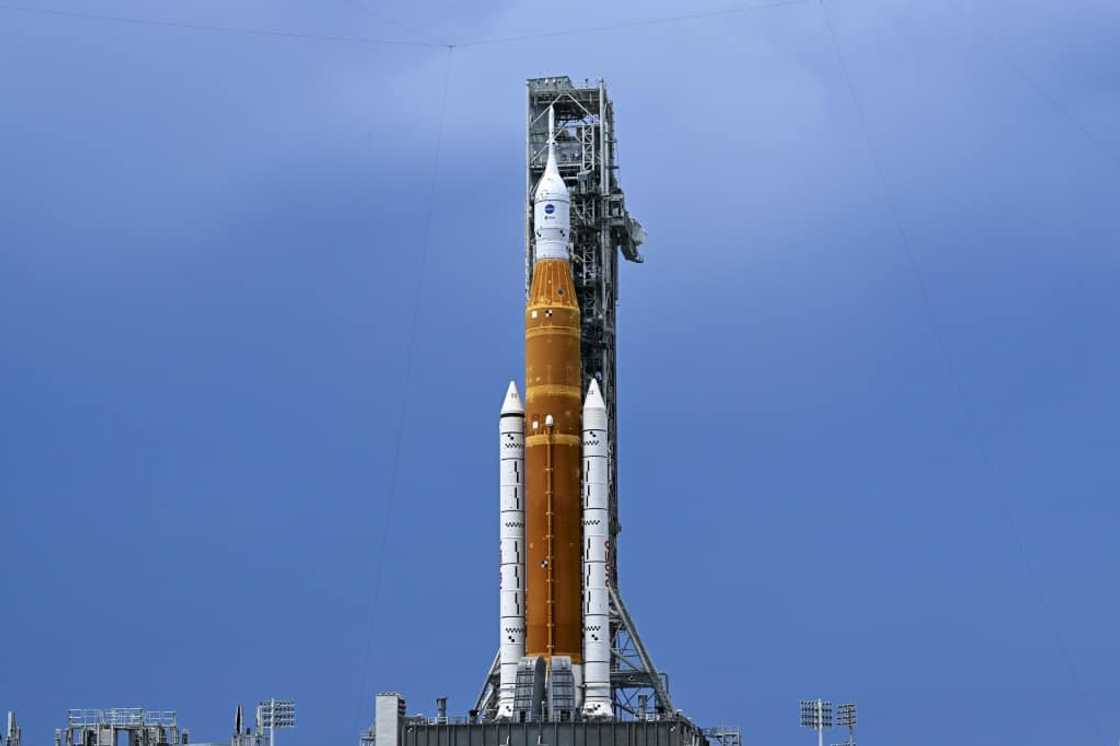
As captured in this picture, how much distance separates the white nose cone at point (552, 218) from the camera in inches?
4609

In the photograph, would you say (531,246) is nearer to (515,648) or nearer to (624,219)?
(624,219)

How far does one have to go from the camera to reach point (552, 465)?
370ft

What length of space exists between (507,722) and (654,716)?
12136mm

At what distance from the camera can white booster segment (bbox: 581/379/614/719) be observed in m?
111

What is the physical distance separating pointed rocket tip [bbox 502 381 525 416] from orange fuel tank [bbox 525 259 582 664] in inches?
33.9

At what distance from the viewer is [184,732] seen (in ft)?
398

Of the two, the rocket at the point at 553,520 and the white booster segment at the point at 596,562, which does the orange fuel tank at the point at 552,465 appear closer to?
the rocket at the point at 553,520

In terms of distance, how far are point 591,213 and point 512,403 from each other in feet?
47.1

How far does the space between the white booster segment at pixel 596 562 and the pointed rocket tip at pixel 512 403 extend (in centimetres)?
351

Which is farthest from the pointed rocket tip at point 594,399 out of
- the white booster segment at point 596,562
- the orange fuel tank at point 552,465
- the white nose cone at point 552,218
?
the white nose cone at point 552,218

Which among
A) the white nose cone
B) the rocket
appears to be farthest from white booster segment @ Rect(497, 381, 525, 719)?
the white nose cone

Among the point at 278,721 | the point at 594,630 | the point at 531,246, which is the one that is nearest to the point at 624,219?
the point at 531,246

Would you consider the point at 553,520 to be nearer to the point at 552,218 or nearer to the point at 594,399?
the point at 594,399

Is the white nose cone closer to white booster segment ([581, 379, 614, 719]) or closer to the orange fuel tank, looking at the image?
the orange fuel tank
